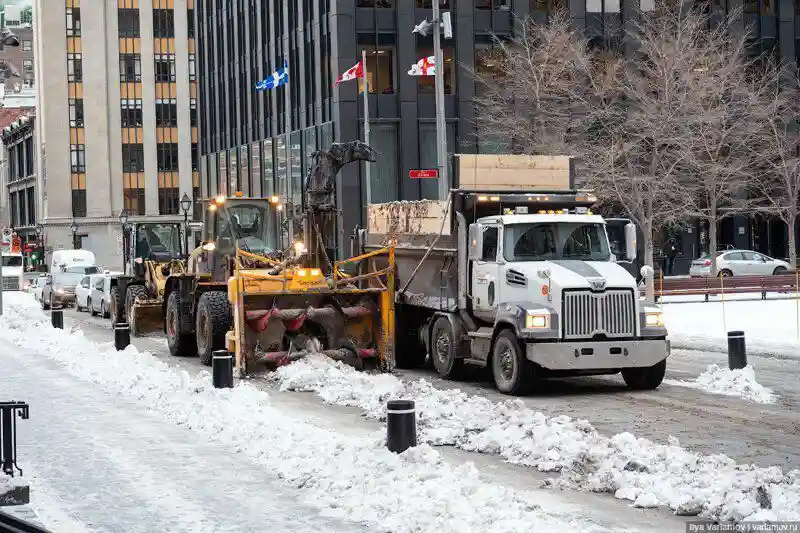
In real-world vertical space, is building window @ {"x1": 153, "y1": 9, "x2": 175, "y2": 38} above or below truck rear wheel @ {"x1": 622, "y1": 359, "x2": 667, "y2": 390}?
above

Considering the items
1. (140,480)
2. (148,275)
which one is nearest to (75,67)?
(148,275)

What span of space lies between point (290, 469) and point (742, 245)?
54842 mm

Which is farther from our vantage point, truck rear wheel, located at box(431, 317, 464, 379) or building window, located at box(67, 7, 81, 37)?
building window, located at box(67, 7, 81, 37)

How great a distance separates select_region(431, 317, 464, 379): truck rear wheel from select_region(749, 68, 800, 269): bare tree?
27.3m

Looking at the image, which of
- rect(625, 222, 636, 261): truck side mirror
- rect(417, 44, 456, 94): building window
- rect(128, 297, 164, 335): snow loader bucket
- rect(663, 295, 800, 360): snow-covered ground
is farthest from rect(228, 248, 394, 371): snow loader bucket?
rect(417, 44, 456, 94): building window

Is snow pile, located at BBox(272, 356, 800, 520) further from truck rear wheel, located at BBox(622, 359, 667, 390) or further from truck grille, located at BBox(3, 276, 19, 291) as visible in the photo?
truck grille, located at BBox(3, 276, 19, 291)

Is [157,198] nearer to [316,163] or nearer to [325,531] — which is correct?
[316,163]

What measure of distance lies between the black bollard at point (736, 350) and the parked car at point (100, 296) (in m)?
25.2

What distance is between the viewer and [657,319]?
55.7 feet

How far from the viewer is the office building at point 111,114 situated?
4171 inches

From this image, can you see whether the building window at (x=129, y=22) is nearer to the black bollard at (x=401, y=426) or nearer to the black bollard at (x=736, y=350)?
the black bollard at (x=736, y=350)

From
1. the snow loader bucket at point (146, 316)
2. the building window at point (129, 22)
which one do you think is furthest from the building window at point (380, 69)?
the building window at point (129, 22)

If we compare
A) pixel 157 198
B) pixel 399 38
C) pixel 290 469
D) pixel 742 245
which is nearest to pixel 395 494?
pixel 290 469

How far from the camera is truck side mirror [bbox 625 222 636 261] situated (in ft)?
59.3
